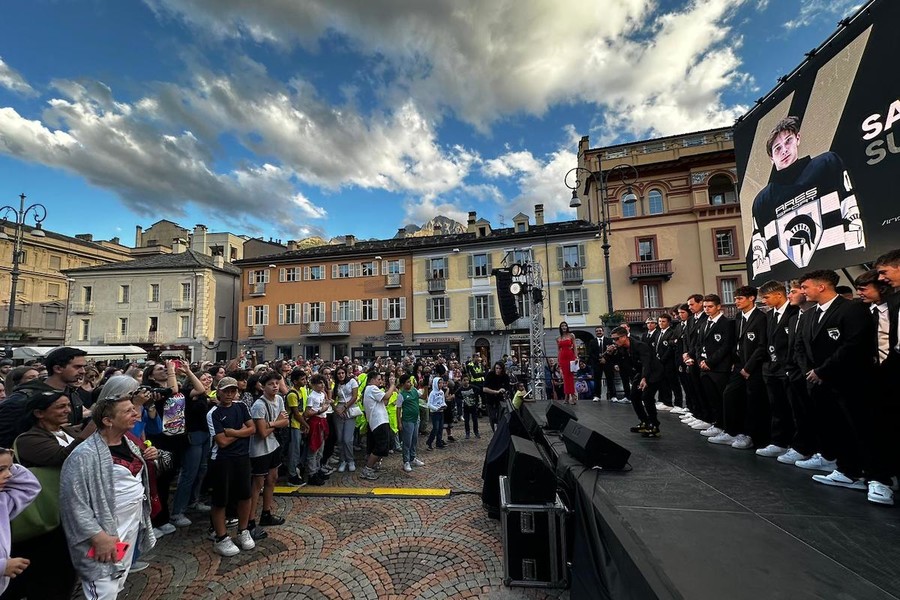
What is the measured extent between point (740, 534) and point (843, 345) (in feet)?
7.12

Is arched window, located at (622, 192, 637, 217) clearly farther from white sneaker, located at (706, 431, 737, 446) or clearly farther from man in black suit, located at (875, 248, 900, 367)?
man in black suit, located at (875, 248, 900, 367)

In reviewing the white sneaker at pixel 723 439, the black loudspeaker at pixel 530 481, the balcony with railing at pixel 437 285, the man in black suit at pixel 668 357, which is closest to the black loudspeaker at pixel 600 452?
the black loudspeaker at pixel 530 481

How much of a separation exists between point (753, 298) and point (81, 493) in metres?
7.15

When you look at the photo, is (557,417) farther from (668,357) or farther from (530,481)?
(668,357)

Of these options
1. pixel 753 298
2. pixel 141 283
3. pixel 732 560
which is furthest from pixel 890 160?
pixel 141 283

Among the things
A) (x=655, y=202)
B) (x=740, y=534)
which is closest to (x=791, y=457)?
(x=740, y=534)

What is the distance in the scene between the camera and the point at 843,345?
11.3 feet

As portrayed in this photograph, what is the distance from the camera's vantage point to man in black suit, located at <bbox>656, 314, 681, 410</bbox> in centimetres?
702

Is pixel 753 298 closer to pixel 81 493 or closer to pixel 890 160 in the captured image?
pixel 890 160

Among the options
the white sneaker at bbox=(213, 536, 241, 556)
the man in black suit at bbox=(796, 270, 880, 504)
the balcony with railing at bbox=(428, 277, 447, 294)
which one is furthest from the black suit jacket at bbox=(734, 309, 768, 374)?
the balcony with railing at bbox=(428, 277, 447, 294)

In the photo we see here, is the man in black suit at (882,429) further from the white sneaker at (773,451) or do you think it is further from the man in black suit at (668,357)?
the man in black suit at (668,357)

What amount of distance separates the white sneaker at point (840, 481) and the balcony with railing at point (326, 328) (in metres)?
29.6

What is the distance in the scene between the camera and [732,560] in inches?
88.1

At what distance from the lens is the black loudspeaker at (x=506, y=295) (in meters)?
12.7
